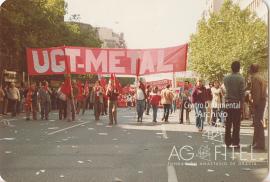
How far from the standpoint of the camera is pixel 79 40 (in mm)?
10180

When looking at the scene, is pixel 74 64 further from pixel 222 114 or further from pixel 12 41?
pixel 222 114

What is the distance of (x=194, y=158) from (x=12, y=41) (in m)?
3.32

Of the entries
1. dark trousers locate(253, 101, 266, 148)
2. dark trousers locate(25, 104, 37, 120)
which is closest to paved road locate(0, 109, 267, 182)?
dark trousers locate(253, 101, 266, 148)

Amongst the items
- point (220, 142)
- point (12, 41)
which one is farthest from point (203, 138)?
point (12, 41)

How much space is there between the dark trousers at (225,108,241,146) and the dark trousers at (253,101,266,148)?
11.4 inches

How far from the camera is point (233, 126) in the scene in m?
7.59

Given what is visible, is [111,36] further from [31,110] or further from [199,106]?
[31,110]

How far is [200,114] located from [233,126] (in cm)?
144

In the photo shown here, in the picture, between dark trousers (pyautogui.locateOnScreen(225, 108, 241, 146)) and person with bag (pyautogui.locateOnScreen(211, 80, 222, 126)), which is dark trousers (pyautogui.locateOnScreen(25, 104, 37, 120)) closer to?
person with bag (pyautogui.locateOnScreen(211, 80, 222, 126))

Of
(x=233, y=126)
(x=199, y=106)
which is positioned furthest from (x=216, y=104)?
(x=233, y=126)

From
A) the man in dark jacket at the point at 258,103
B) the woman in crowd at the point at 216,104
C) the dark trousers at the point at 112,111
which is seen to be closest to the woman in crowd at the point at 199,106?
the woman in crowd at the point at 216,104

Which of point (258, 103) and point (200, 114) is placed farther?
point (200, 114)

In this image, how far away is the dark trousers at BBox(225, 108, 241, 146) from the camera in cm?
764

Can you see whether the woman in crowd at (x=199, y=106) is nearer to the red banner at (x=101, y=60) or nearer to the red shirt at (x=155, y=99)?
the red banner at (x=101, y=60)
